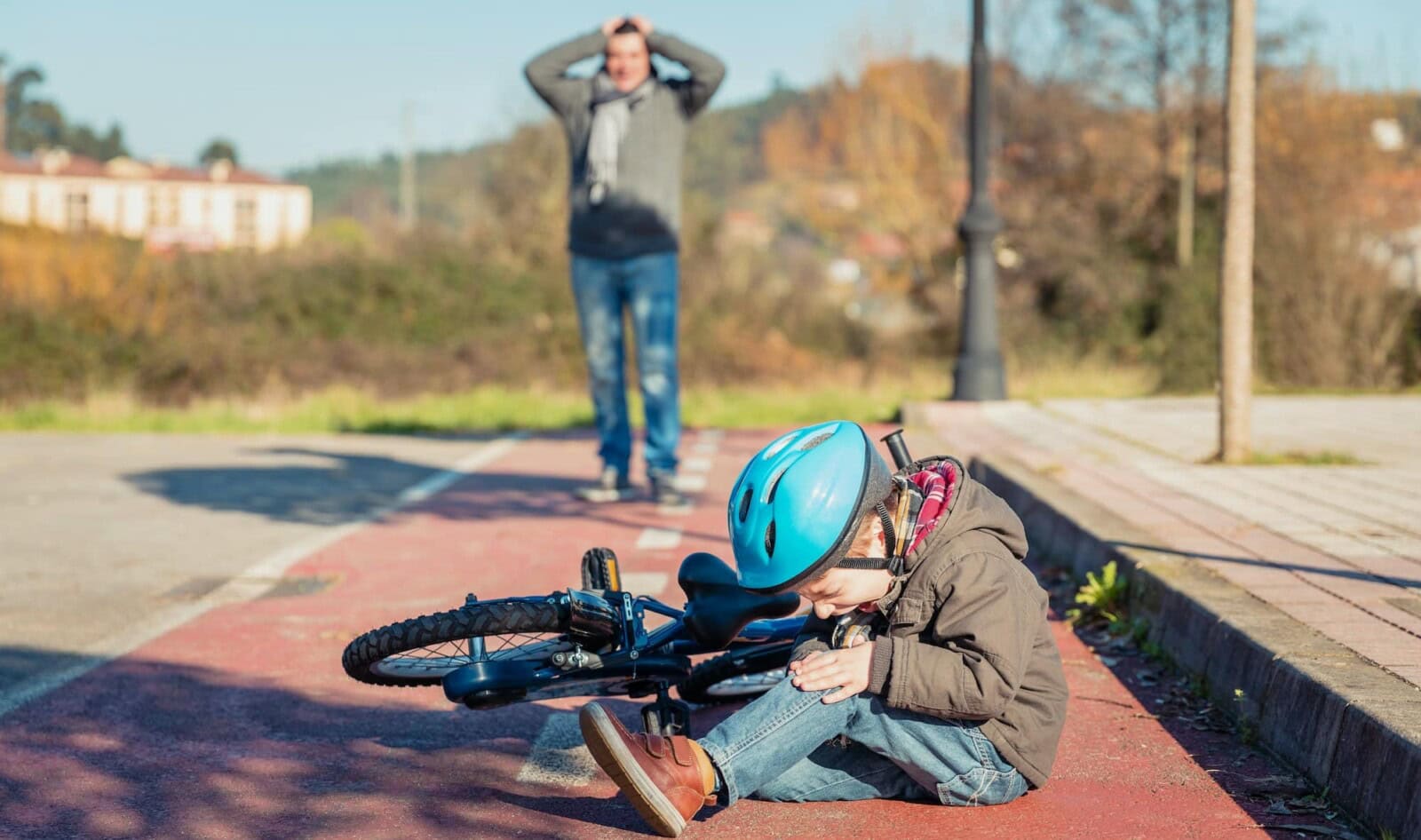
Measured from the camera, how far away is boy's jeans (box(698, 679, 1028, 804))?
3262 millimetres

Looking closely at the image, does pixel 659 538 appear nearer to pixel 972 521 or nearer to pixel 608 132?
pixel 608 132

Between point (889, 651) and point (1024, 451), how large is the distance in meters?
6.18

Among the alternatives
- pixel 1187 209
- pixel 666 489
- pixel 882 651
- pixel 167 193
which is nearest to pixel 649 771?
pixel 882 651

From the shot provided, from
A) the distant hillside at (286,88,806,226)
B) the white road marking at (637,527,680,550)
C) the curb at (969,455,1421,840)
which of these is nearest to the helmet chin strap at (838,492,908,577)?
the curb at (969,455,1421,840)

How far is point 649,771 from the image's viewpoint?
10.2 feet

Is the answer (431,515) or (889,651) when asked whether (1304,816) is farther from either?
(431,515)

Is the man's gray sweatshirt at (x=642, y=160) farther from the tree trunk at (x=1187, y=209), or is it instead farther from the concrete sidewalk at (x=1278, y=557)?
the tree trunk at (x=1187, y=209)

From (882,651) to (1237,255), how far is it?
5.47 metres

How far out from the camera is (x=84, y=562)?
664 cm

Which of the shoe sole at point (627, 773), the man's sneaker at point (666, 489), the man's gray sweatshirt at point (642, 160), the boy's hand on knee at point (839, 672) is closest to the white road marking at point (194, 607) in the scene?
the man's sneaker at point (666, 489)

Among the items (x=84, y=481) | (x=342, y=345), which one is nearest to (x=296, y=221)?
(x=342, y=345)

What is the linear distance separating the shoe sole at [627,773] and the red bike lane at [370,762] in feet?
0.46

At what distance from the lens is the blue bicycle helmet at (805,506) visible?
307cm

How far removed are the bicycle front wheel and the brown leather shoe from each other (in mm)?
329
